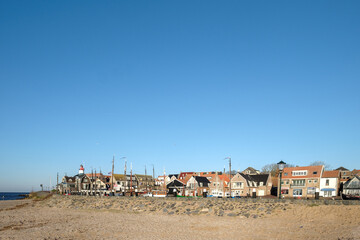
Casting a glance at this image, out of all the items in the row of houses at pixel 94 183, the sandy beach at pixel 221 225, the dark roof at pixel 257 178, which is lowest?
the row of houses at pixel 94 183

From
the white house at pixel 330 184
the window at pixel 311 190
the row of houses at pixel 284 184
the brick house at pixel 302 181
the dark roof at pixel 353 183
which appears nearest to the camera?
the dark roof at pixel 353 183

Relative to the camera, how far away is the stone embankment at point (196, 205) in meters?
40.4

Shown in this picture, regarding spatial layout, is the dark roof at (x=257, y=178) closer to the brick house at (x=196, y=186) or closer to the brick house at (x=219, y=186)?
the brick house at (x=219, y=186)

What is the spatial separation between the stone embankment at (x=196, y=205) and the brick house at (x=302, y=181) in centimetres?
4071

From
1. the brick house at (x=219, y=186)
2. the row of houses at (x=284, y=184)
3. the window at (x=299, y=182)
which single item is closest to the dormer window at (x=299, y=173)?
the row of houses at (x=284, y=184)

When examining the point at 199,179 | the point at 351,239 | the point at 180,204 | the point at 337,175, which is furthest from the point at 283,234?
the point at 199,179

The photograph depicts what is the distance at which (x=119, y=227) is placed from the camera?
36.4 meters

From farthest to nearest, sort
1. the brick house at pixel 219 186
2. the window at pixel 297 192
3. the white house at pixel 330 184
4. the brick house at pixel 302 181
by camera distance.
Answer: the brick house at pixel 219 186 → the window at pixel 297 192 → the brick house at pixel 302 181 → the white house at pixel 330 184

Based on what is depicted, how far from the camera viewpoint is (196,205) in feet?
161

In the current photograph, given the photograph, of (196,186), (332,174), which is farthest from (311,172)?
(196,186)

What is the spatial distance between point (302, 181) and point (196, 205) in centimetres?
4514

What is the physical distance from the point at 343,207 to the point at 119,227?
90.3ft

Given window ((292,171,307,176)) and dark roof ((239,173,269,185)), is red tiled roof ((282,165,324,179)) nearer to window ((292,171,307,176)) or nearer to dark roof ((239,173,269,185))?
window ((292,171,307,176))

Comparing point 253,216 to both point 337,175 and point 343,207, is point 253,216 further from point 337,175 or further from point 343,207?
point 337,175
